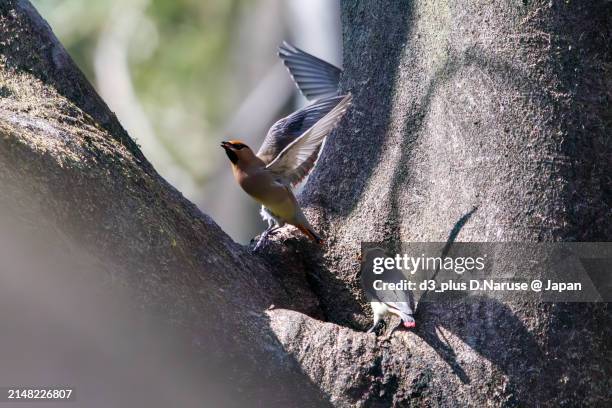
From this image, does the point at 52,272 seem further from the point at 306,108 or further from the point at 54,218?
the point at 306,108

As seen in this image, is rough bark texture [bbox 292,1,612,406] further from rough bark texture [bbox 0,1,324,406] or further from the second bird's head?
the second bird's head

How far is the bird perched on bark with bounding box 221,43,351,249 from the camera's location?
4746 millimetres

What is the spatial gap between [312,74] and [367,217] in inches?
107

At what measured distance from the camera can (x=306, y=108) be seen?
5.37 m

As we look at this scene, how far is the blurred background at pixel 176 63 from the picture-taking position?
15.1 metres

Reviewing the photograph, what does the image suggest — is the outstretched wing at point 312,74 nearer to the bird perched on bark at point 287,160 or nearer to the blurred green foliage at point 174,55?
the bird perched on bark at point 287,160

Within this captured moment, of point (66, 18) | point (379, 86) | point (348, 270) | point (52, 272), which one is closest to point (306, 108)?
point (379, 86)

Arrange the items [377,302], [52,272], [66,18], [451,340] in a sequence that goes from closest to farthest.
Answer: [52,272] < [451,340] < [377,302] < [66,18]

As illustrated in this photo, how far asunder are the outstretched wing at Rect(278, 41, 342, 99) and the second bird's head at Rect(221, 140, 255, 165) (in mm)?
1425

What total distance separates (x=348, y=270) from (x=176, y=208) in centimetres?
88

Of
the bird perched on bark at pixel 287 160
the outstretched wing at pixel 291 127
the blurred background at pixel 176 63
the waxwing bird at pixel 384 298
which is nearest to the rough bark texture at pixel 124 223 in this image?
the waxwing bird at pixel 384 298

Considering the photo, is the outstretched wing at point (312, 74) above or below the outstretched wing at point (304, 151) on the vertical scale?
above

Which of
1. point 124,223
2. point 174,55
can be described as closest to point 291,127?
point 124,223

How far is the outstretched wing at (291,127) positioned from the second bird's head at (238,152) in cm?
11
